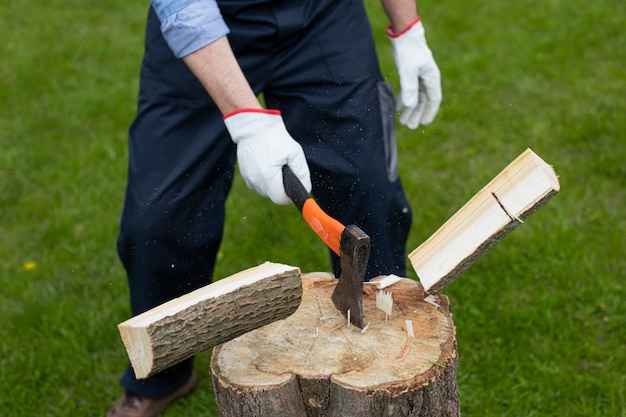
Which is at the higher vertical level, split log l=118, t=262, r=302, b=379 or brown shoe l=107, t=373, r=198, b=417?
split log l=118, t=262, r=302, b=379

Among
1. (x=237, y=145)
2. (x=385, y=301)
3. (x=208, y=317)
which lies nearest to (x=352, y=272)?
(x=385, y=301)

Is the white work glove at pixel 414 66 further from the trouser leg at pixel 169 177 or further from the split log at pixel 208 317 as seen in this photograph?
the split log at pixel 208 317

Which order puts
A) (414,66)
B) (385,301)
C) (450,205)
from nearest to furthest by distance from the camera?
(385,301), (414,66), (450,205)

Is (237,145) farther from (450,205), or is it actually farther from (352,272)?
(450,205)

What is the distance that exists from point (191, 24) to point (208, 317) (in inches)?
33.2

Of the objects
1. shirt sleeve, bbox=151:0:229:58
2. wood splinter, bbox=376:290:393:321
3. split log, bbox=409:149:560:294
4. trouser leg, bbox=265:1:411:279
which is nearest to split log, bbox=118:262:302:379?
wood splinter, bbox=376:290:393:321

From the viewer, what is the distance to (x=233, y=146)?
2395 mm

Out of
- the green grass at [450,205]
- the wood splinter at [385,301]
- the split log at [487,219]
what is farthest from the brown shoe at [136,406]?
the split log at [487,219]

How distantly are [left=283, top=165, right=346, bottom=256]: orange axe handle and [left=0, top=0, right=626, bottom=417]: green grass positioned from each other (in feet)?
3.60

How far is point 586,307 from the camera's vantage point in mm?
2979

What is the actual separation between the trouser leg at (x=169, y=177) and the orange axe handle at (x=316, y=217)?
0.41m

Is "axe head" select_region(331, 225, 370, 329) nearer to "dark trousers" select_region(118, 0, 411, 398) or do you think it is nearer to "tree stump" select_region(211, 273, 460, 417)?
"tree stump" select_region(211, 273, 460, 417)

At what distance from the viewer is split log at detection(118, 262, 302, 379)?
167 centimetres

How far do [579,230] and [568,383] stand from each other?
0.95m
